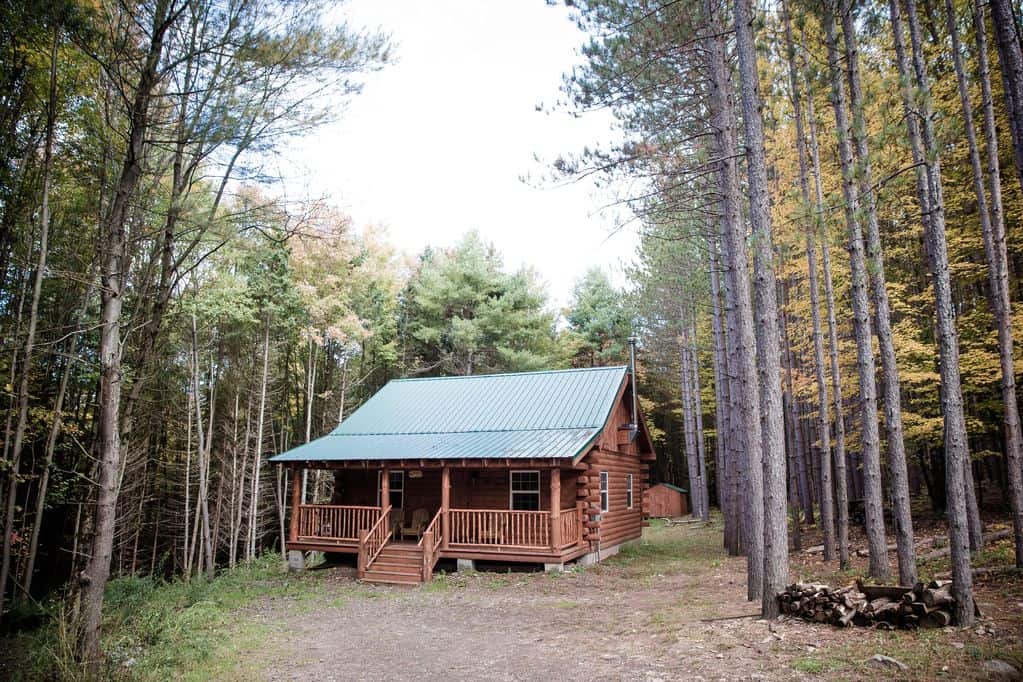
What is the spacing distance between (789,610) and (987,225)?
230 inches

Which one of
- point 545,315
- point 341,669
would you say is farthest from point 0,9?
point 545,315

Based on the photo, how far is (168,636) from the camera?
788 centimetres

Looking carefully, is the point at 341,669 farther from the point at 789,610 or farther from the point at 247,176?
the point at 247,176

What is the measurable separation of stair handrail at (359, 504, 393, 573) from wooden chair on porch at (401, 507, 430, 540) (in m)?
0.47

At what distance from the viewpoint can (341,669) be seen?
22.9 ft

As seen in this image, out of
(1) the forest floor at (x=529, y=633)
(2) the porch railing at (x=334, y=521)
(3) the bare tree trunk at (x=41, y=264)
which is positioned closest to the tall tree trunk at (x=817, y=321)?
(1) the forest floor at (x=529, y=633)

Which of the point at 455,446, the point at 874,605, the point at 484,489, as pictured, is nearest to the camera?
the point at 874,605

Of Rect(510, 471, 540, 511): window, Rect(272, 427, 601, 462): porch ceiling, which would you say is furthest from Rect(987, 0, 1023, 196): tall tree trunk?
Rect(510, 471, 540, 511): window

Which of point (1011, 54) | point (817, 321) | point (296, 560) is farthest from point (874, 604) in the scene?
point (296, 560)

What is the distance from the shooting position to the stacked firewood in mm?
6246

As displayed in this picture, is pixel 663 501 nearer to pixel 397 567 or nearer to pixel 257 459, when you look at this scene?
pixel 257 459

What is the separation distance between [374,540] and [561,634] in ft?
24.3

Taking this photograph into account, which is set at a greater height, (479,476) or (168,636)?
(479,476)

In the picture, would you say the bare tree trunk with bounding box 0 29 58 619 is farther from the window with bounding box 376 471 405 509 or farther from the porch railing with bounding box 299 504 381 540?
the window with bounding box 376 471 405 509
